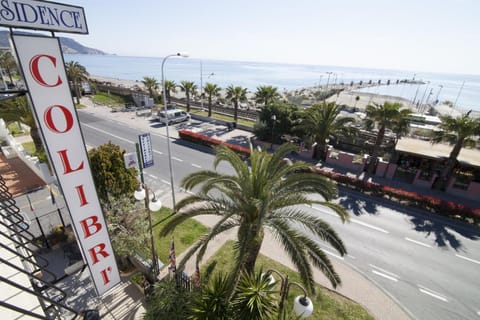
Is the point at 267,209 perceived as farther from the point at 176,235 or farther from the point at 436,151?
the point at 436,151

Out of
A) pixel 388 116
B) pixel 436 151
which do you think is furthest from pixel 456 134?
pixel 388 116

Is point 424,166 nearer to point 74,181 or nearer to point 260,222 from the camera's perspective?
point 260,222

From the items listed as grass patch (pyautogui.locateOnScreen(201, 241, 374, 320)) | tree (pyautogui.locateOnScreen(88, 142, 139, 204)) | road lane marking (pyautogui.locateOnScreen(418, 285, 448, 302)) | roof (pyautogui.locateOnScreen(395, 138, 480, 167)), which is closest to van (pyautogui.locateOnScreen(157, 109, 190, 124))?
tree (pyautogui.locateOnScreen(88, 142, 139, 204))

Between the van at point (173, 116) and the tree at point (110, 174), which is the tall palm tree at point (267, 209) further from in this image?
the van at point (173, 116)

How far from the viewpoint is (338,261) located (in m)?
11.6

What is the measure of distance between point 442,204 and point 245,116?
1103 inches

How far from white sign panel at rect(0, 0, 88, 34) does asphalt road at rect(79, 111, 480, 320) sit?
1333cm

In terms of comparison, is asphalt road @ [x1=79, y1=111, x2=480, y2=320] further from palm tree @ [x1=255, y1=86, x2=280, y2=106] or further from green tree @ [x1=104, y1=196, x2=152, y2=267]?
palm tree @ [x1=255, y1=86, x2=280, y2=106]

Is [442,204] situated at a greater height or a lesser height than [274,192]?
lesser

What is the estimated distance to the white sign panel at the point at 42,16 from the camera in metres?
3.56

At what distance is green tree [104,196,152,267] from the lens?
933 centimetres

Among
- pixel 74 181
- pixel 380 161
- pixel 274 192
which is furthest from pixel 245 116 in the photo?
pixel 74 181

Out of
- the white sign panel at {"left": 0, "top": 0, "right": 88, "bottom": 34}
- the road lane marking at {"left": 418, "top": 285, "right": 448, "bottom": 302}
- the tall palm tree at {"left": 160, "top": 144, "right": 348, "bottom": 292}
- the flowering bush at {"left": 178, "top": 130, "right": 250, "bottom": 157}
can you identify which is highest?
the white sign panel at {"left": 0, "top": 0, "right": 88, "bottom": 34}

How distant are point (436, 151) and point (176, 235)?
21.9m
